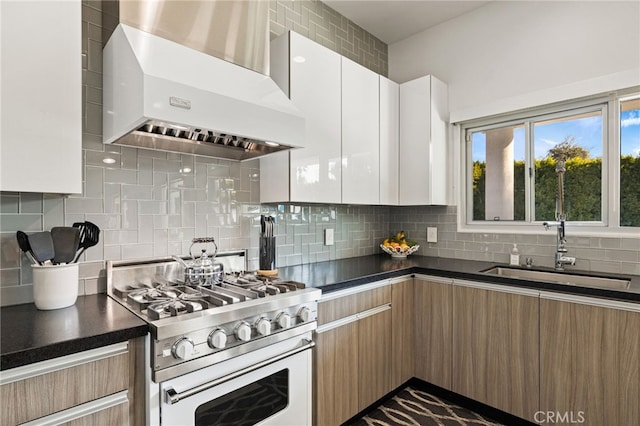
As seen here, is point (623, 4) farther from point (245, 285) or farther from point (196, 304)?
point (196, 304)

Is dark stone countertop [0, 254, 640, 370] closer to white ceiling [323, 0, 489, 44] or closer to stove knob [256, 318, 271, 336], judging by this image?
stove knob [256, 318, 271, 336]

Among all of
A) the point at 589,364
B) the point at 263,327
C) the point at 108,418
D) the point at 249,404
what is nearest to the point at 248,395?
the point at 249,404

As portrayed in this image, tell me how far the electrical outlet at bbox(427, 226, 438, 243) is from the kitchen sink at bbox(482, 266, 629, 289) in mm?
607

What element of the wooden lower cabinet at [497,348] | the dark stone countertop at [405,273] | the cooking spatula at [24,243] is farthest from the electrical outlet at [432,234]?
the cooking spatula at [24,243]

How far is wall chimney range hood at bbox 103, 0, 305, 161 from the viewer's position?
130 cm

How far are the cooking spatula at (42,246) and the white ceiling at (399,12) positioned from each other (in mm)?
2443

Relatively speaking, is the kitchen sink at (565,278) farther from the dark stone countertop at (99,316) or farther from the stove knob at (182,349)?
the stove knob at (182,349)

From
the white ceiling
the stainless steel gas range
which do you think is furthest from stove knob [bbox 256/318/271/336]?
the white ceiling

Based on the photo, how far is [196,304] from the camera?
53.2 inches

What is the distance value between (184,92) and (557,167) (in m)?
2.44

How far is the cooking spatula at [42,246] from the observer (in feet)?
4.41

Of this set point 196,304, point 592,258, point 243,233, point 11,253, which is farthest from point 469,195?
point 11,253

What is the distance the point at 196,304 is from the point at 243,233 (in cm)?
85

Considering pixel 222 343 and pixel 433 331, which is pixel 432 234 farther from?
pixel 222 343
